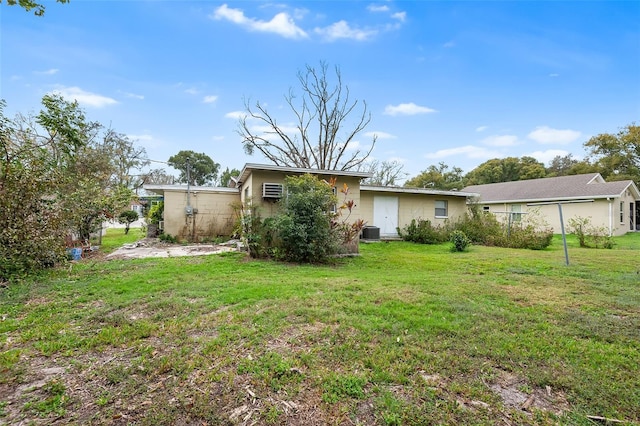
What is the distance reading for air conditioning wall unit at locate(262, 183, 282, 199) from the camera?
953 centimetres

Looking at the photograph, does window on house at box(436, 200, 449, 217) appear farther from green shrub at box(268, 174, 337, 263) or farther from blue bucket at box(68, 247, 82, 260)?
blue bucket at box(68, 247, 82, 260)

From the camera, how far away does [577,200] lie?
16.9 metres

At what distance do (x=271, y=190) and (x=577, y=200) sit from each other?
17.7m

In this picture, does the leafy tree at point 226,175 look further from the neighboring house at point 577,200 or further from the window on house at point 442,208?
the neighboring house at point 577,200

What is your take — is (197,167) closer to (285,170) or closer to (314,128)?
(314,128)

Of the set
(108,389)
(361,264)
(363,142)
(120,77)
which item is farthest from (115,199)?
(363,142)

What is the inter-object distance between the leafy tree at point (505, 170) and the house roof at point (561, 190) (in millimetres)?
11640

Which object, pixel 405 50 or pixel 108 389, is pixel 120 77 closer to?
pixel 405 50

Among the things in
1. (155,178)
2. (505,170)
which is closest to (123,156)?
(155,178)

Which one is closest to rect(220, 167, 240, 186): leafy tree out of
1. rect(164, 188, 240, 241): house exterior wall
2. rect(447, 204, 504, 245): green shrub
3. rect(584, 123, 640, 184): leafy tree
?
rect(164, 188, 240, 241): house exterior wall

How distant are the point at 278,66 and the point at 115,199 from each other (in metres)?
9.00

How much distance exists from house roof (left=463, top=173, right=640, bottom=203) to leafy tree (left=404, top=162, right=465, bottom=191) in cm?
1132

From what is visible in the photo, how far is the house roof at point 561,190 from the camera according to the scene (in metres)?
16.4

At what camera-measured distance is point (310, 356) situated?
2.65m
